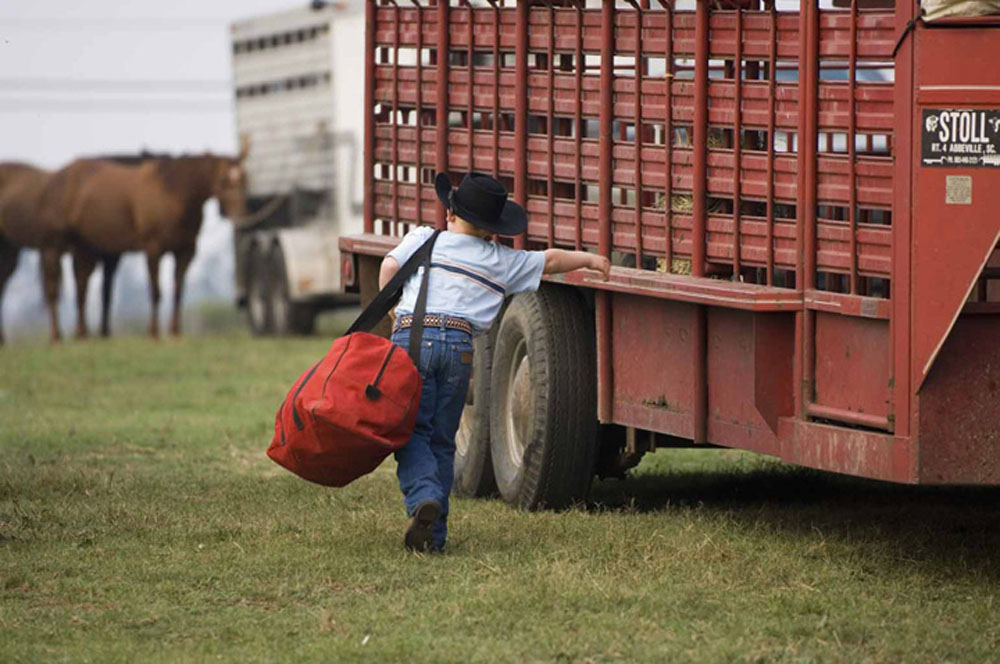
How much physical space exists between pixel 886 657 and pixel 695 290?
7.24 feet

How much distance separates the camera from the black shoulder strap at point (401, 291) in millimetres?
8422

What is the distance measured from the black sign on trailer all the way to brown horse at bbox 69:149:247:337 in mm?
19940

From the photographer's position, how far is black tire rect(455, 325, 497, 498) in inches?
417

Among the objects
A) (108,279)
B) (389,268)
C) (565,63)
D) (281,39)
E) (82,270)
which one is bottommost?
(108,279)

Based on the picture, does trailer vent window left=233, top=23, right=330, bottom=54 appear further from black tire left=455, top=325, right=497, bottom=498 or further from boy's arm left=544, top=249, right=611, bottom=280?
boy's arm left=544, top=249, right=611, bottom=280

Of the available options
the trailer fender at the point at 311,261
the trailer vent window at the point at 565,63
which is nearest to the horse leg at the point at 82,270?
the trailer fender at the point at 311,261

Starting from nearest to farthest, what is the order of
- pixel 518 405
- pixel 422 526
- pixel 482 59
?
pixel 422 526, pixel 518 405, pixel 482 59

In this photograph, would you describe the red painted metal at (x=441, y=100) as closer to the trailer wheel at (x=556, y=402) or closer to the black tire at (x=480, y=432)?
the black tire at (x=480, y=432)

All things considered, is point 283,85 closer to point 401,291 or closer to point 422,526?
point 401,291

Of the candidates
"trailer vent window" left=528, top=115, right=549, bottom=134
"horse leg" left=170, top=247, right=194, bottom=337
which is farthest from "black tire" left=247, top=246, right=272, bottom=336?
"trailer vent window" left=528, top=115, right=549, bottom=134

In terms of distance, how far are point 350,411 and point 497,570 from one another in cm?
85

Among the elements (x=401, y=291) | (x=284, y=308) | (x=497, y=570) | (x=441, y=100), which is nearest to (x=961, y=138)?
(x=497, y=570)

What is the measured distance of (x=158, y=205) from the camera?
26.7 meters

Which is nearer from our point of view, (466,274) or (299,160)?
(466,274)
